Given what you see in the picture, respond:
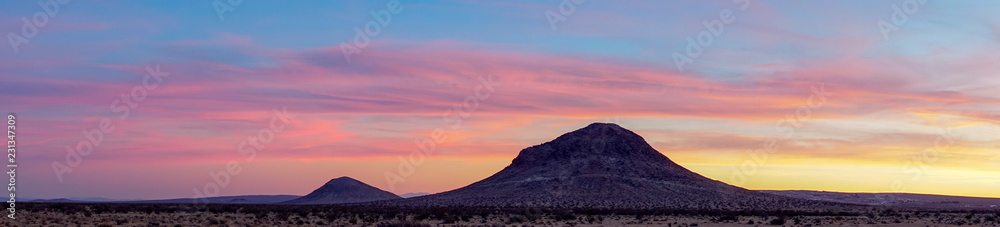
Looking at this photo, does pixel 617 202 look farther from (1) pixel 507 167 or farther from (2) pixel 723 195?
(1) pixel 507 167

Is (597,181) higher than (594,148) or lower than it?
lower

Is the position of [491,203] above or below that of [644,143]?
below

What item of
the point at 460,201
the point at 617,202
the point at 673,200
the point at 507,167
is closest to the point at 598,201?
the point at 617,202

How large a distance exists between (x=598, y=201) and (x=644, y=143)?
4055cm

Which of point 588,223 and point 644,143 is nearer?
point 588,223

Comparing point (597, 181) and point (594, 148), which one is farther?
point (594, 148)

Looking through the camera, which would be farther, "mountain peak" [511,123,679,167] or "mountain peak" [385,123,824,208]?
"mountain peak" [511,123,679,167]

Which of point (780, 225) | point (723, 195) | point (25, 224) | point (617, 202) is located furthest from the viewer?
point (723, 195)

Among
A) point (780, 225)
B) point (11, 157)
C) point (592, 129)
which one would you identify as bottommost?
point (780, 225)

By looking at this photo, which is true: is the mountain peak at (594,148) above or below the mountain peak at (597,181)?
above

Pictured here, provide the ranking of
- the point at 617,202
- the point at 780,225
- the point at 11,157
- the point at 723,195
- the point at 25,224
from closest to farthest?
1. the point at 11,157
2. the point at 25,224
3. the point at 780,225
4. the point at 617,202
5. the point at 723,195

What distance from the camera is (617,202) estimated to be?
10906cm

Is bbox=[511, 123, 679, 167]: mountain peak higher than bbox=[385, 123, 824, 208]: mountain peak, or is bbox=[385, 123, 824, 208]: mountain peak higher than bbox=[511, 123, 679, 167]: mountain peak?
bbox=[511, 123, 679, 167]: mountain peak

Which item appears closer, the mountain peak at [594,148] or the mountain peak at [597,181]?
the mountain peak at [597,181]
